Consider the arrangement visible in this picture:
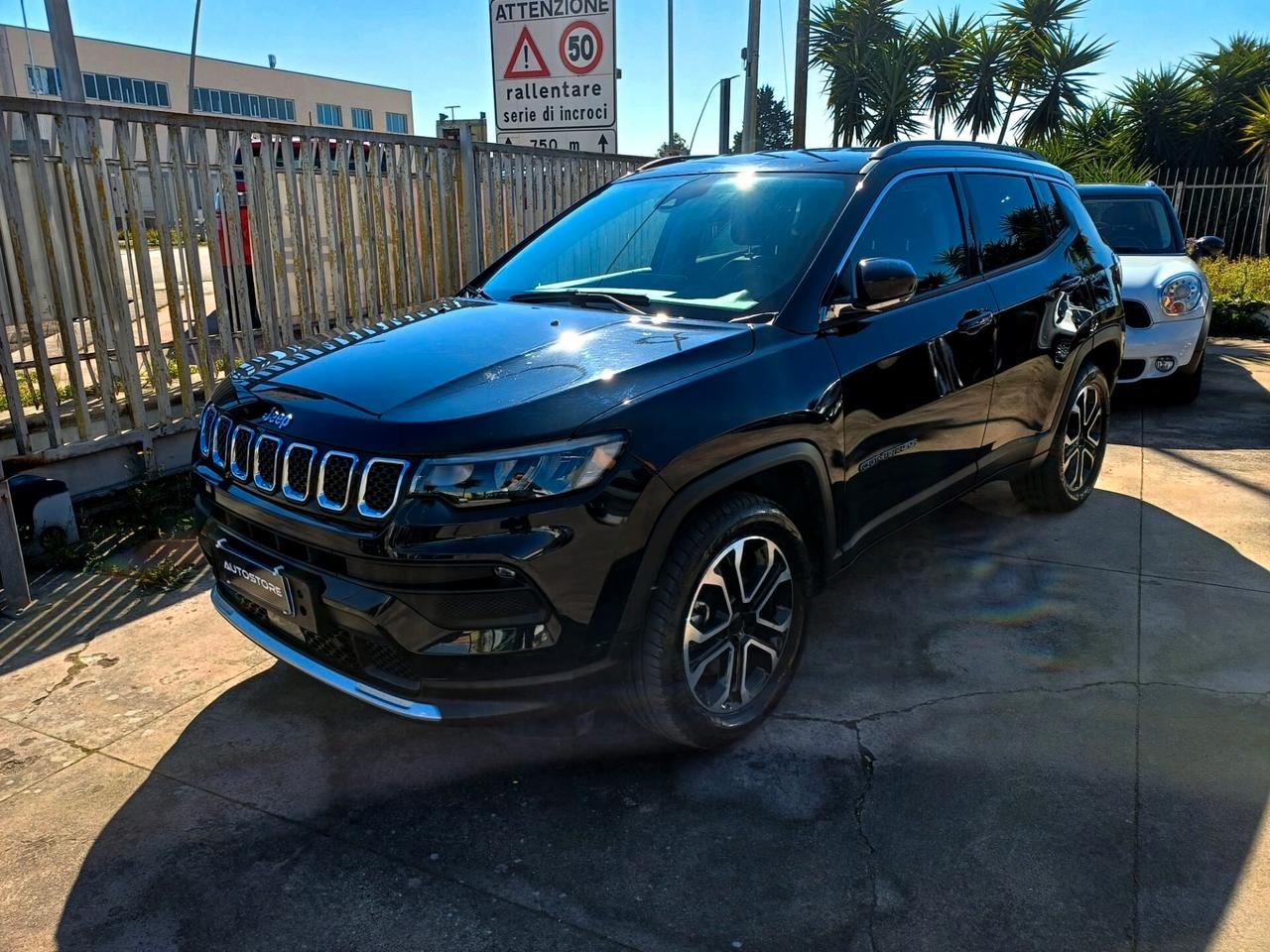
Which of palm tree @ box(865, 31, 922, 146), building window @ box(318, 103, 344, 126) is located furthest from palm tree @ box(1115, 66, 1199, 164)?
building window @ box(318, 103, 344, 126)

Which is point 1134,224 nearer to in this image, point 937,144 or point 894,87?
point 937,144

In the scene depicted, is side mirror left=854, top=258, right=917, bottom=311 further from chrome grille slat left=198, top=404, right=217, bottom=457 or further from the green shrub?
the green shrub

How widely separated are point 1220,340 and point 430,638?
1214 centimetres

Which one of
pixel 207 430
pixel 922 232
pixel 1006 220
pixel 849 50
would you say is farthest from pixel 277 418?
pixel 849 50

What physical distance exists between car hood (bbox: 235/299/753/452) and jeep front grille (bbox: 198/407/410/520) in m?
0.05

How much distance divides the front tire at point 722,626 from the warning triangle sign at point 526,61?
6.22m

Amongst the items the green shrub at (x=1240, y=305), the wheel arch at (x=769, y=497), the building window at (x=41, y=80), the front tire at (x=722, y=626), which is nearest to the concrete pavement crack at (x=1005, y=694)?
the front tire at (x=722, y=626)

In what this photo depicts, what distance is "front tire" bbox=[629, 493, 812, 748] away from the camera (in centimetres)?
257

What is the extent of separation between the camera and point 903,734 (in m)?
3.02

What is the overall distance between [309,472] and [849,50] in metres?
27.4

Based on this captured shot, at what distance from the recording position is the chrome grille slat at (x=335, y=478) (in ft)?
7.87

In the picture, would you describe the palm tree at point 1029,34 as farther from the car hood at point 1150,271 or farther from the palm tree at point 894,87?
the car hood at point 1150,271

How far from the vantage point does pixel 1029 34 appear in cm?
2412

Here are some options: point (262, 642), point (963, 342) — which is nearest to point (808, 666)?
point (963, 342)
